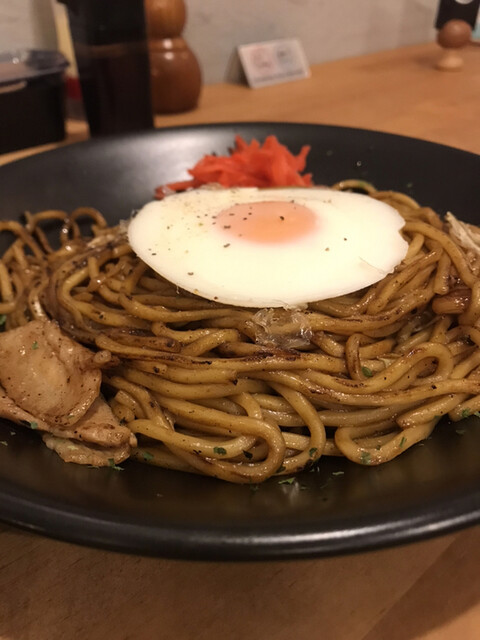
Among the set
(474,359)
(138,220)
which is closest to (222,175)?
(138,220)

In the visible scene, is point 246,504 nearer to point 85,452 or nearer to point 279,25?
point 85,452

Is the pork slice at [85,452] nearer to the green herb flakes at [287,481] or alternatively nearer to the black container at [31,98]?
the green herb flakes at [287,481]

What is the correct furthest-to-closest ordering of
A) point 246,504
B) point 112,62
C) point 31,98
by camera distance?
point 31,98 < point 112,62 < point 246,504

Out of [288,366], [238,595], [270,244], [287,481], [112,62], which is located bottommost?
[238,595]

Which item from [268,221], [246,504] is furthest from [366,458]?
[268,221]

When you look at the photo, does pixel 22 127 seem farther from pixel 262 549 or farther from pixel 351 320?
pixel 262 549

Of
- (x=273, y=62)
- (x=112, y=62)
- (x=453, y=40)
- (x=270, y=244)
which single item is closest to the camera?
(x=270, y=244)

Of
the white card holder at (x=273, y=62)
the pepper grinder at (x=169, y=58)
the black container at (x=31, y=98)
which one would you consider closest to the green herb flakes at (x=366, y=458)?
the black container at (x=31, y=98)
